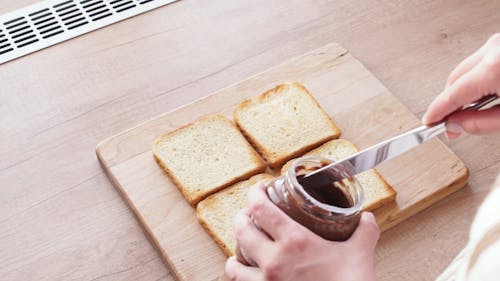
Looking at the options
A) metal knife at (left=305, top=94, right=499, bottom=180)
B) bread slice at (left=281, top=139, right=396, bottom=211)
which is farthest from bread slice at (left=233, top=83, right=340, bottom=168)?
metal knife at (left=305, top=94, right=499, bottom=180)

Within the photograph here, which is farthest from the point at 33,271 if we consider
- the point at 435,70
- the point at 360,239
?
the point at 435,70

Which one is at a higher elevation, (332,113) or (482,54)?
(482,54)

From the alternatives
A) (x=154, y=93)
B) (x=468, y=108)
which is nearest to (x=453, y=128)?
(x=468, y=108)

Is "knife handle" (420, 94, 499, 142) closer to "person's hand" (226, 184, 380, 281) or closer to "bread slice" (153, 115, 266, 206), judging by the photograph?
"person's hand" (226, 184, 380, 281)

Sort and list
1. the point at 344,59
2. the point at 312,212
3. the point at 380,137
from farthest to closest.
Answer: the point at 344,59 → the point at 380,137 → the point at 312,212

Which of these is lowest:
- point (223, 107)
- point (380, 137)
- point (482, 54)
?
point (380, 137)

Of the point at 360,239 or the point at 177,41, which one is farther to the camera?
the point at 177,41

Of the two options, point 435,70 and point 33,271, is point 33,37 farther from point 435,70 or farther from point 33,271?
point 435,70
